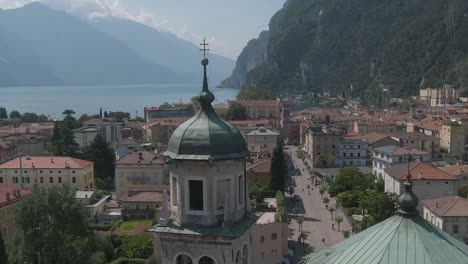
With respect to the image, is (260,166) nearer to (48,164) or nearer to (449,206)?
(48,164)

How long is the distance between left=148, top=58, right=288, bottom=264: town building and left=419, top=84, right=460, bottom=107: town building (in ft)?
444

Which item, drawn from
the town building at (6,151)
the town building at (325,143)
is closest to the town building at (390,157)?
the town building at (325,143)

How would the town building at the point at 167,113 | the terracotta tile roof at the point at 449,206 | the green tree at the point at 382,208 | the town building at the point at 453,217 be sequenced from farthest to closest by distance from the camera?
the town building at the point at 167,113 → the terracotta tile roof at the point at 449,206 → the town building at the point at 453,217 → the green tree at the point at 382,208

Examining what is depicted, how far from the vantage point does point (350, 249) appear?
47.0ft

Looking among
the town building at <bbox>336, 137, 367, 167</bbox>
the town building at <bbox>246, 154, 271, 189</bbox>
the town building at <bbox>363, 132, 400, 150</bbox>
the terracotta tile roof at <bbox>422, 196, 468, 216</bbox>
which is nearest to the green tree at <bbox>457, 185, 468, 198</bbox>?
the terracotta tile roof at <bbox>422, 196, 468, 216</bbox>

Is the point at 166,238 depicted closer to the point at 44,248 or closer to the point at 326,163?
the point at 44,248

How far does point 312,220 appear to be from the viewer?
4822 cm

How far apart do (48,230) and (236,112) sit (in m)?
84.9

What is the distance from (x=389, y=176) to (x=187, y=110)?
66847 millimetres

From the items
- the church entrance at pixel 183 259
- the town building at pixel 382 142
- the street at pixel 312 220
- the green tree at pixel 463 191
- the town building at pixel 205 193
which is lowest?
the street at pixel 312 220

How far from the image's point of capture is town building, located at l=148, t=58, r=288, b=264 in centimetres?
1212

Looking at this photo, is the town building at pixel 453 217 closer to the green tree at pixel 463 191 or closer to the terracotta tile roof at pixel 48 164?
the green tree at pixel 463 191

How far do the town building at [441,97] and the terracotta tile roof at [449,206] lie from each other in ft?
339

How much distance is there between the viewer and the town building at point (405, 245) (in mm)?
12859
